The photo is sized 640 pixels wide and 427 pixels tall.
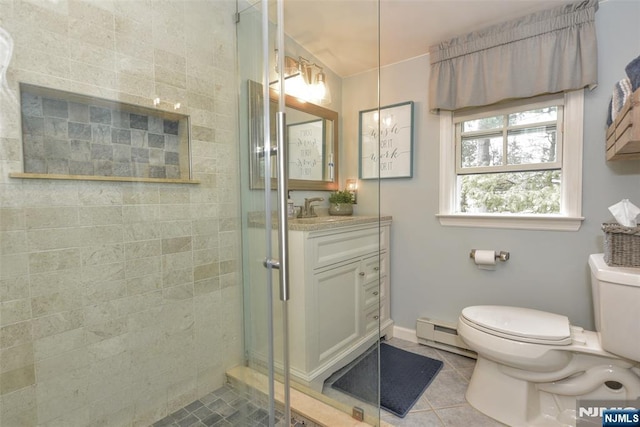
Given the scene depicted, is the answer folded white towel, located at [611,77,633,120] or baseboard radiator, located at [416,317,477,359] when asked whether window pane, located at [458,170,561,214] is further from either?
baseboard radiator, located at [416,317,477,359]

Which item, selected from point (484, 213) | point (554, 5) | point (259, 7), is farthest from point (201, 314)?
point (554, 5)

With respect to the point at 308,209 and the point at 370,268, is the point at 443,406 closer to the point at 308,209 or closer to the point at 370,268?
the point at 370,268

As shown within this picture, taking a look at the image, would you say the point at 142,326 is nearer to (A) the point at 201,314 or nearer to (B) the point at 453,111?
(A) the point at 201,314

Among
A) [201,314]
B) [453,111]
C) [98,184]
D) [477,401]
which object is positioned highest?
[453,111]

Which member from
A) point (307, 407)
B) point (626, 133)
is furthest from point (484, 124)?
point (307, 407)

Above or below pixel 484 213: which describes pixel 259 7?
above

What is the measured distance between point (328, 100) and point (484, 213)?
4.16 feet

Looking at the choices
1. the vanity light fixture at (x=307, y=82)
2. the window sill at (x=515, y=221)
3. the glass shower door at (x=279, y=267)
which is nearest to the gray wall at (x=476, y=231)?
the window sill at (x=515, y=221)

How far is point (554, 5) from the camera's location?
1.61m

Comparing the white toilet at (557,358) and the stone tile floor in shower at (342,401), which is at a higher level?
the white toilet at (557,358)

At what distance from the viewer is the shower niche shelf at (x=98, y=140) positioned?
971 mm

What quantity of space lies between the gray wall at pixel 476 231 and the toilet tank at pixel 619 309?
1.64ft

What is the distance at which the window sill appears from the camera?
5.49 feet

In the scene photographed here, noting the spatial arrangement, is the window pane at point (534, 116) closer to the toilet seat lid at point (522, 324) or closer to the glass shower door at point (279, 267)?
the glass shower door at point (279, 267)
